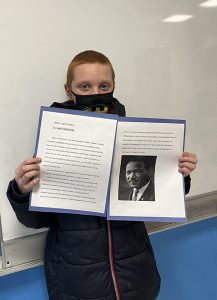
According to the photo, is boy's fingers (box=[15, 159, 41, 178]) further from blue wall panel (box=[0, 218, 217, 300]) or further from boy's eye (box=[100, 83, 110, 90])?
blue wall panel (box=[0, 218, 217, 300])

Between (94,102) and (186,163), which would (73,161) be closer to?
(94,102)

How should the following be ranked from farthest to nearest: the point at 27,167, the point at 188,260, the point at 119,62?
the point at 188,260 → the point at 119,62 → the point at 27,167

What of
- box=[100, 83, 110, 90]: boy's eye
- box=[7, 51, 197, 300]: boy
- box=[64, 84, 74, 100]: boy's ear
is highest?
box=[100, 83, 110, 90]: boy's eye

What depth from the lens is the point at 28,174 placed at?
2.54ft

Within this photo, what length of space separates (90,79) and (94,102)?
2.5 inches

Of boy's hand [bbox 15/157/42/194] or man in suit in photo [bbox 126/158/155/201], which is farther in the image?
man in suit in photo [bbox 126/158/155/201]

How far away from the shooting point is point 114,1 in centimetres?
107

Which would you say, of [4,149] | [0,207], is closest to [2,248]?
[0,207]

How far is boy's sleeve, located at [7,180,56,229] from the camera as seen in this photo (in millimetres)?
812

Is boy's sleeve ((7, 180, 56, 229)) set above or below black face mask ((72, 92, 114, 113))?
below

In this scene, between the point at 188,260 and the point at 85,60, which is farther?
the point at 188,260

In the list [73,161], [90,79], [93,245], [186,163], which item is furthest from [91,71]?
[93,245]

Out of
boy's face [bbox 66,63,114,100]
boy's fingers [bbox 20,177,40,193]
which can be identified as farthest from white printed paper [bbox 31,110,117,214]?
boy's face [bbox 66,63,114,100]

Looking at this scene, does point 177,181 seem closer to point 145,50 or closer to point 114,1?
point 145,50
